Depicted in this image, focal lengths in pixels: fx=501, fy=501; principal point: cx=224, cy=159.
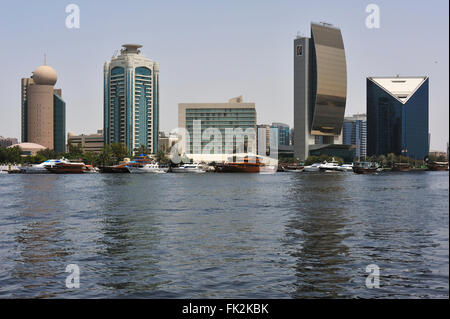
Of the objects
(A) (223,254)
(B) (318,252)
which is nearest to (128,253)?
(A) (223,254)

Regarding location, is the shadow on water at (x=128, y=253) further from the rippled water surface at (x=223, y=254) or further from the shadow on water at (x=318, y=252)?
the shadow on water at (x=318, y=252)

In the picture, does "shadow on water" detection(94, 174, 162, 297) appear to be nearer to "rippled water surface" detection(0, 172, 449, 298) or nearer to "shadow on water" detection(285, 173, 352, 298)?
"rippled water surface" detection(0, 172, 449, 298)

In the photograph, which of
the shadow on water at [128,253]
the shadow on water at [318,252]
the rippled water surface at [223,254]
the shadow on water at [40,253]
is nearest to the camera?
the rippled water surface at [223,254]

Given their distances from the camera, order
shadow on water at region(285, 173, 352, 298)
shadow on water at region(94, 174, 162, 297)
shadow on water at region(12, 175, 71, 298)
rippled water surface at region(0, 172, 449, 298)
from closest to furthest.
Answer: rippled water surface at region(0, 172, 449, 298) → shadow on water at region(285, 173, 352, 298) → shadow on water at region(12, 175, 71, 298) → shadow on water at region(94, 174, 162, 297)

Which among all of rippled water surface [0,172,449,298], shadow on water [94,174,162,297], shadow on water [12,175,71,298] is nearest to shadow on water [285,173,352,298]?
rippled water surface [0,172,449,298]

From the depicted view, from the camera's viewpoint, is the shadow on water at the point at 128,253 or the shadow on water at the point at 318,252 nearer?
the shadow on water at the point at 318,252

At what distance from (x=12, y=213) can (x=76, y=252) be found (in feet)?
85.7

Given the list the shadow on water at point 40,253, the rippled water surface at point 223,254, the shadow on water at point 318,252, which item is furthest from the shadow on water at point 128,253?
the shadow on water at point 318,252

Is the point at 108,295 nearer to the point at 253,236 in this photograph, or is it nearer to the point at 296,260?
the point at 296,260

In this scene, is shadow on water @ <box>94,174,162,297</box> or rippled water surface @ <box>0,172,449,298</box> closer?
rippled water surface @ <box>0,172,449,298</box>

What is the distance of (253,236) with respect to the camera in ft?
120

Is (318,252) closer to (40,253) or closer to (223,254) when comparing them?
(223,254)

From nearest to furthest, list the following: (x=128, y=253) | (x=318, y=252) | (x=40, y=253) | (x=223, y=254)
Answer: (x=223, y=254) → (x=40, y=253) → (x=128, y=253) → (x=318, y=252)

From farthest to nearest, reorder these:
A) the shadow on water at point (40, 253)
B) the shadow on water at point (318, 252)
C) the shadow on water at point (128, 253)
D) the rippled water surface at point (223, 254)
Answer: the shadow on water at point (128, 253)
the shadow on water at point (40, 253)
the shadow on water at point (318, 252)
the rippled water surface at point (223, 254)
